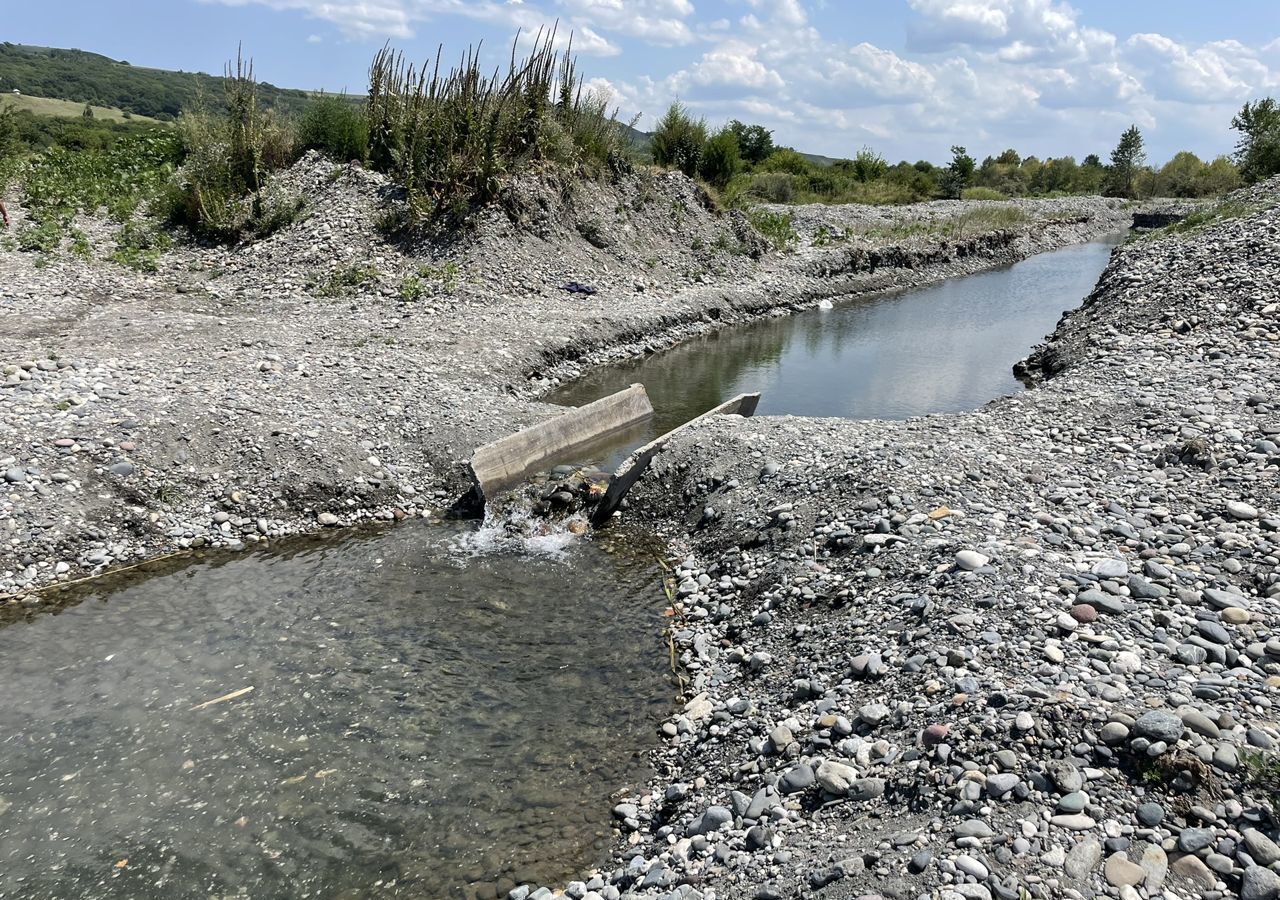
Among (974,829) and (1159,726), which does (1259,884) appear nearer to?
(1159,726)

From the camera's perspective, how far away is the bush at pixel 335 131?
23844mm

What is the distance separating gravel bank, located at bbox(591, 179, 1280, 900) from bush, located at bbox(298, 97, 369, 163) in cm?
1723

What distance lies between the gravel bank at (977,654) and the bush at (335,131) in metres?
17.2

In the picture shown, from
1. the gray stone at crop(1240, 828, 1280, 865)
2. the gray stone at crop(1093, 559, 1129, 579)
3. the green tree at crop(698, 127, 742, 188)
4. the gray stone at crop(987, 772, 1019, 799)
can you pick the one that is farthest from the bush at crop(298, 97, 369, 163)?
the gray stone at crop(1240, 828, 1280, 865)

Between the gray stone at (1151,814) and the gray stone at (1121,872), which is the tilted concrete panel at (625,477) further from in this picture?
the gray stone at (1121,872)

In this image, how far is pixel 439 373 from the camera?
1478cm

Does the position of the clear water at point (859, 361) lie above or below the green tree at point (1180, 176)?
below

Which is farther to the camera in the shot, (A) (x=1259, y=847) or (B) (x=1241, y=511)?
(B) (x=1241, y=511)

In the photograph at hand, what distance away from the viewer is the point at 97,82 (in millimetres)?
139500

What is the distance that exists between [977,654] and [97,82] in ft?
575

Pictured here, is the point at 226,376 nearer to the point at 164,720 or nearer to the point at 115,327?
the point at 115,327

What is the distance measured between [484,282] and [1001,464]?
14.2 m

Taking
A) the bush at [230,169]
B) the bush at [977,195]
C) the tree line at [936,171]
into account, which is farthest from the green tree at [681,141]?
the bush at [977,195]

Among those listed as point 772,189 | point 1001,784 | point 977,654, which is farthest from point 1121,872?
point 772,189
